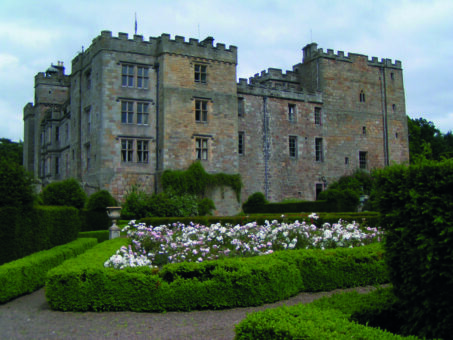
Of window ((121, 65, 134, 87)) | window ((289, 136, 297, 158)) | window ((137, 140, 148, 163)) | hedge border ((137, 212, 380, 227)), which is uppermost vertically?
window ((121, 65, 134, 87))

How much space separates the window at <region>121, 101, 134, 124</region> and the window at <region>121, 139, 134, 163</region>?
3.87 ft

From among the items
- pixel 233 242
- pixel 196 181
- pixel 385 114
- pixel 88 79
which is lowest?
pixel 233 242

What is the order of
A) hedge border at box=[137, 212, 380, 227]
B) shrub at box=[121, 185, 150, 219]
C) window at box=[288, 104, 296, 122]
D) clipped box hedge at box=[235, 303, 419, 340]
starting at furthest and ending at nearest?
window at box=[288, 104, 296, 122] < shrub at box=[121, 185, 150, 219] < hedge border at box=[137, 212, 380, 227] < clipped box hedge at box=[235, 303, 419, 340]

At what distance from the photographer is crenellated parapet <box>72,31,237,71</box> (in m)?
27.4

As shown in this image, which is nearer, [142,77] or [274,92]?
[142,77]

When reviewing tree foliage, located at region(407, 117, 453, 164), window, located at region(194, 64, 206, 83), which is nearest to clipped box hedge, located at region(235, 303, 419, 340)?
window, located at region(194, 64, 206, 83)

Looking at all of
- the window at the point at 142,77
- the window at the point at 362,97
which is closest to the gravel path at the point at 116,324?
the window at the point at 142,77

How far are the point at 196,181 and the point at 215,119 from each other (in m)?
4.37

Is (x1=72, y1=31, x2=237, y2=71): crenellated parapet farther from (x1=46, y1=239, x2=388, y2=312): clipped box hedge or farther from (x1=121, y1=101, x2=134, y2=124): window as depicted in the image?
(x1=46, y1=239, x2=388, y2=312): clipped box hedge

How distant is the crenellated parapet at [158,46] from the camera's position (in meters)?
27.4

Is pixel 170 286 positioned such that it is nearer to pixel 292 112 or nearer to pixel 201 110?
pixel 201 110

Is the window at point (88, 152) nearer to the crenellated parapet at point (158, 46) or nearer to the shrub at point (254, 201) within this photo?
the crenellated parapet at point (158, 46)

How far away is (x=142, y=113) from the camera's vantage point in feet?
92.0

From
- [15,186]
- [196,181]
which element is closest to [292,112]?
[196,181]
